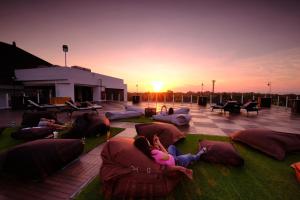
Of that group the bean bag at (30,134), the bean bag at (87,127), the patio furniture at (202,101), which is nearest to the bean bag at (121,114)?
Answer: the bean bag at (87,127)

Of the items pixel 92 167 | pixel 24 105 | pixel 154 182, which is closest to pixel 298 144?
pixel 154 182

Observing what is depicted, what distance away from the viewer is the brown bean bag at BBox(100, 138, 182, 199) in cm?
173

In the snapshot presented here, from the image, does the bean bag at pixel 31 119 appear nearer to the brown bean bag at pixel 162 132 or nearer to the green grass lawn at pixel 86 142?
the green grass lawn at pixel 86 142

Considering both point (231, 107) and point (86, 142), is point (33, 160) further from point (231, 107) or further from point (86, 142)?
point (231, 107)

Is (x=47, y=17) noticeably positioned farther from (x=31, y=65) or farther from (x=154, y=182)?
(x=31, y=65)

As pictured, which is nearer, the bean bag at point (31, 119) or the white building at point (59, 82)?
the bean bag at point (31, 119)

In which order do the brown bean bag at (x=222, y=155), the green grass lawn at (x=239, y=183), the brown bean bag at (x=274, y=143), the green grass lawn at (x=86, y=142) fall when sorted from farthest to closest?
the green grass lawn at (x=86, y=142), the brown bean bag at (x=274, y=143), the brown bean bag at (x=222, y=155), the green grass lawn at (x=239, y=183)

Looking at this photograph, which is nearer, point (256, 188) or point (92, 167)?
point (256, 188)

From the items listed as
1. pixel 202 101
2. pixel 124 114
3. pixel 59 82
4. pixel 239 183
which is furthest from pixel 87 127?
pixel 202 101

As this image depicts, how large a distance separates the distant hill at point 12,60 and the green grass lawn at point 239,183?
20.6 metres

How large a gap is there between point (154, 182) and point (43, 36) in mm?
13273

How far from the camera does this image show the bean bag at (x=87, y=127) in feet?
13.9

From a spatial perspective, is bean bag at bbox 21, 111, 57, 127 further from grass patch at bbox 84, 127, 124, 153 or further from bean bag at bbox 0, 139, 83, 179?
bean bag at bbox 0, 139, 83, 179

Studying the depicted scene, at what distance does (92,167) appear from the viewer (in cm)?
262
